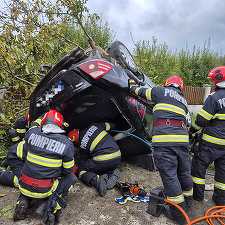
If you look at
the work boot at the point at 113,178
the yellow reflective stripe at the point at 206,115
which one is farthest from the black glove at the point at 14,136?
the yellow reflective stripe at the point at 206,115

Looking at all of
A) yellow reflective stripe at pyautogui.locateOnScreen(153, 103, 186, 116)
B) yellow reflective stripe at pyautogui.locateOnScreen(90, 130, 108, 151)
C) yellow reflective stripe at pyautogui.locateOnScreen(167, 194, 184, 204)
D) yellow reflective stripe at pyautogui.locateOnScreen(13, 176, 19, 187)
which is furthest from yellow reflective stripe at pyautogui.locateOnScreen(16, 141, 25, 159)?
yellow reflective stripe at pyautogui.locateOnScreen(167, 194, 184, 204)

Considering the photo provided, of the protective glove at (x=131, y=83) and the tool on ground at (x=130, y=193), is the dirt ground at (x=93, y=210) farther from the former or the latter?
the protective glove at (x=131, y=83)

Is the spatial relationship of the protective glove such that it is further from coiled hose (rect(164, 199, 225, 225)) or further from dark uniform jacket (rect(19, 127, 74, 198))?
coiled hose (rect(164, 199, 225, 225))

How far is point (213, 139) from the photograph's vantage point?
4.09 meters

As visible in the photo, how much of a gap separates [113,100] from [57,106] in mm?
766

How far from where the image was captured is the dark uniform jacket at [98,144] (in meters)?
4.47

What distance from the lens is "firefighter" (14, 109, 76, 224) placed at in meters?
3.59

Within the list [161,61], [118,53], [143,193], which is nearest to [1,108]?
[118,53]

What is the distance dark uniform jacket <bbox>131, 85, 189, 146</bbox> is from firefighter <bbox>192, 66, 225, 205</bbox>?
0.32 meters

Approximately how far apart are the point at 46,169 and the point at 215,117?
2.11 m

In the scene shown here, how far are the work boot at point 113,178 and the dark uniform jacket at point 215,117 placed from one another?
130 cm

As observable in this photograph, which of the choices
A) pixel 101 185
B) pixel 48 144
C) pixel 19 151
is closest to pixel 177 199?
pixel 101 185

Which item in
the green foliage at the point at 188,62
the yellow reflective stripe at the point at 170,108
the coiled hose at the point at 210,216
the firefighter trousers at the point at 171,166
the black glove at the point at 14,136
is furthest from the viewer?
the green foliage at the point at 188,62

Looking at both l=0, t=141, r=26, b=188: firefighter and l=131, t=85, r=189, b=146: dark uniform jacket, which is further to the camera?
l=0, t=141, r=26, b=188: firefighter
